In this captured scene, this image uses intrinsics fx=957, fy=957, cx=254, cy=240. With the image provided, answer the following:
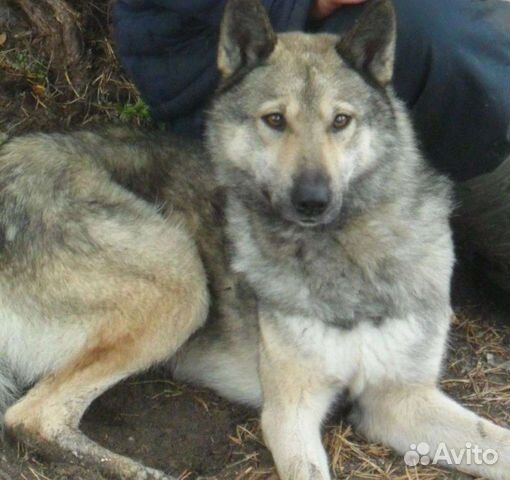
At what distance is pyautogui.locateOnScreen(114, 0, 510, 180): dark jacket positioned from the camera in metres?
3.62

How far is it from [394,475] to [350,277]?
0.71 meters

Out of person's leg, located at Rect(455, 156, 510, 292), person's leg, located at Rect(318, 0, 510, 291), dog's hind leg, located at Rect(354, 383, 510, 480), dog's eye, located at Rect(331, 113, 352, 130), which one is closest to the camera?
dog's eye, located at Rect(331, 113, 352, 130)

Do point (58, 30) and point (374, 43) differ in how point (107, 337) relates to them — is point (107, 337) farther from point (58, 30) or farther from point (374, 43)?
point (58, 30)

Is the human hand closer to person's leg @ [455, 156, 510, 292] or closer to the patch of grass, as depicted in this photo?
person's leg @ [455, 156, 510, 292]

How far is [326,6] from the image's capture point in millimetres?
3717

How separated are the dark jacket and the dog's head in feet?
1.37

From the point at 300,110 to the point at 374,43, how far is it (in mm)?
366

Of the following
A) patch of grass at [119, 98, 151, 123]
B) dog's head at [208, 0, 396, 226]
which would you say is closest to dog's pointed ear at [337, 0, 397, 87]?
dog's head at [208, 0, 396, 226]

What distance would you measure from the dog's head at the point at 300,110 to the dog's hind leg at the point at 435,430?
736 millimetres

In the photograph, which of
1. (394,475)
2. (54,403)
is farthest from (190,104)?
(394,475)

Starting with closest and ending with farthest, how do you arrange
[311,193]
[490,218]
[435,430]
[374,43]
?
[311,193], [374,43], [435,430], [490,218]

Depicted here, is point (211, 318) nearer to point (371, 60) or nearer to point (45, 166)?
point (45, 166)

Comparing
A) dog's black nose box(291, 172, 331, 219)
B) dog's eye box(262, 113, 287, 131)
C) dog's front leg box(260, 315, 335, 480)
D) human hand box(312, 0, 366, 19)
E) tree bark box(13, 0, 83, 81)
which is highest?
human hand box(312, 0, 366, 19)

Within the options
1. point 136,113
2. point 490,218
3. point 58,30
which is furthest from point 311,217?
point 58,30
